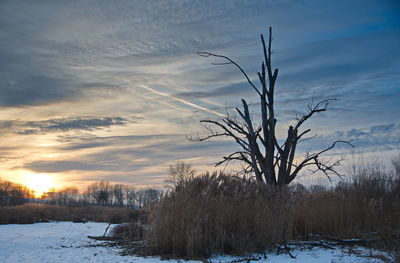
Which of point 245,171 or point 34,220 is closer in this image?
point 245,171

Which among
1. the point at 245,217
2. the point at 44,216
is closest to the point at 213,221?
the point at 245,217

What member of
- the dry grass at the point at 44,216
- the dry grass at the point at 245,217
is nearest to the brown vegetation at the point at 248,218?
the dry grass at the point at 245,217

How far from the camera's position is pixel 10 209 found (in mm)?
31938

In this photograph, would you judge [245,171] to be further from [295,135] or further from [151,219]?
[151,219]

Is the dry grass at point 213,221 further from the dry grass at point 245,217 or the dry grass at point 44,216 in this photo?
the dry grass at point 44,216

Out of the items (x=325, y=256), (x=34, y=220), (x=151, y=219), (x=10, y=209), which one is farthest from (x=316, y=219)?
(x=10, y=209)

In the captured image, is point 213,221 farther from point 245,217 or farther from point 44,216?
point 44,216

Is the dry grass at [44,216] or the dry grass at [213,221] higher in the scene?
the dry grass at [213,221]

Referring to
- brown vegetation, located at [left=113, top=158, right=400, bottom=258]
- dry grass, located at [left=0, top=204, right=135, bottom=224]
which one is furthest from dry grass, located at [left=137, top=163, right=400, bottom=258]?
dry grass, located at [left=0, top=204, right=135, bottom=224]

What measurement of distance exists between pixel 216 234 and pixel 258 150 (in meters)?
10.2

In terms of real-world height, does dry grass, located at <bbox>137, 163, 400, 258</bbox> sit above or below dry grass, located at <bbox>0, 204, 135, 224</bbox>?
above

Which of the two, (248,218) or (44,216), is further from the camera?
(44,216)

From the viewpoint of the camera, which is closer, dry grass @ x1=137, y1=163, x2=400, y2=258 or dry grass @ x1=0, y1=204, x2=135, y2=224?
dry grass @ x1=137, y1=163, x2=400, y2=258

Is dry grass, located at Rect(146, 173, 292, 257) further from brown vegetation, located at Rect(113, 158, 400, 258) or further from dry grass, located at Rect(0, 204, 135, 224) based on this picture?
dry grass, located at Rect(0, 204, 135, 224)
